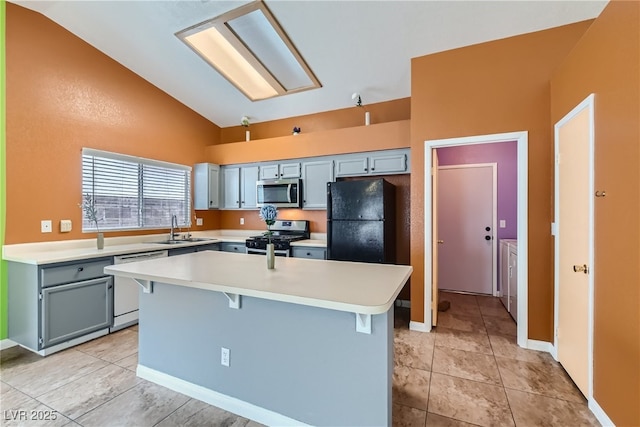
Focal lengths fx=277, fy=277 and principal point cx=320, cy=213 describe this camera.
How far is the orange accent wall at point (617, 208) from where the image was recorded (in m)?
1.43

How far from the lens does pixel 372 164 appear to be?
148 inches

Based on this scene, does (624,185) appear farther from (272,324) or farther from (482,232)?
(482,232)

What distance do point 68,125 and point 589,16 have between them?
17.3 feet

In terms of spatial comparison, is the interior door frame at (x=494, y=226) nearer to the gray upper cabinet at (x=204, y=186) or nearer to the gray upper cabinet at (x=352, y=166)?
the gray upper cabinet at (x=352, y=166)

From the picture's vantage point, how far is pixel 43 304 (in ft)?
8.10

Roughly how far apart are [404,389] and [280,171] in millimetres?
3292

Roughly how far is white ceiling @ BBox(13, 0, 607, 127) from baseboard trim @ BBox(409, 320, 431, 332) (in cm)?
294

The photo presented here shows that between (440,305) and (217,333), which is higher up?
(217,333)

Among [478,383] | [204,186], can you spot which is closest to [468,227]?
[478,383]

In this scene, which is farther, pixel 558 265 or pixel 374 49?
pixel 374 49

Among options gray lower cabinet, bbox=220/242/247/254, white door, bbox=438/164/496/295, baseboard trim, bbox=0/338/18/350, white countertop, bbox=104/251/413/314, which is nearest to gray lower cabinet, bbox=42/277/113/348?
baseboard trim, bbox=0/338/18/350

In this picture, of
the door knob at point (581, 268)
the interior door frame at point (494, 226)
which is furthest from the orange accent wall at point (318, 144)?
the door knob at point (581, 268)

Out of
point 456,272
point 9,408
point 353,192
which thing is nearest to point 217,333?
point 9,408

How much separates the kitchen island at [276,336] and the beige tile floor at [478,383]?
1.90ft
